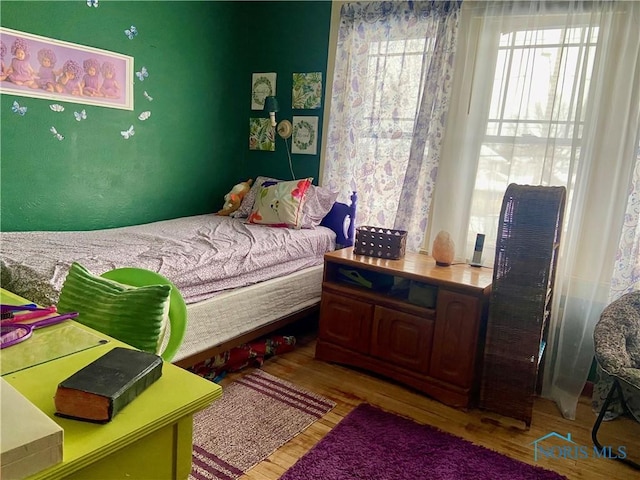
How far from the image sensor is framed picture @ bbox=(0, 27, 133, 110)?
258 centimetres

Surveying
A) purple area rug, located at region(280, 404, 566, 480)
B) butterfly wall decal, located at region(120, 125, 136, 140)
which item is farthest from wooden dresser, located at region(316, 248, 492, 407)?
butterfly wall decal, located at region(120, 125, 136, 140)

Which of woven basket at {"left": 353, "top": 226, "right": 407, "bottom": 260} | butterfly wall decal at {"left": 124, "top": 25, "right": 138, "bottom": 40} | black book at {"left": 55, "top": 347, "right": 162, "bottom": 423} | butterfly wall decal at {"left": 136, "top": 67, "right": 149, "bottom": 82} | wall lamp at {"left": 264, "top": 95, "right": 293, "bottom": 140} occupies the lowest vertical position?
woven basket at {"left": 353, "top": 226, "right": 407, "bottom": 260}

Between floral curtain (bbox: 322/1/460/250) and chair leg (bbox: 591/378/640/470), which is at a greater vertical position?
floral curtain (bbox: 322/1/460/250)

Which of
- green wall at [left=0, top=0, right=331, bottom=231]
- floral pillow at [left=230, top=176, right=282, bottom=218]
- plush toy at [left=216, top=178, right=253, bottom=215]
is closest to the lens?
green wall at [left=0, top=0, right=331, bottom=231]

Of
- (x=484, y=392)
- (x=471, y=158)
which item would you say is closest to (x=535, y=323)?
(x=484, y=392)

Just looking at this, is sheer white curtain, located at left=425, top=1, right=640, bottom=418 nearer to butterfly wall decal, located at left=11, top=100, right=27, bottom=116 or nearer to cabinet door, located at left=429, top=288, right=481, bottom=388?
cabinet door, located at left=429, top=288, right=481, bottom=388

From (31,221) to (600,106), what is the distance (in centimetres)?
318

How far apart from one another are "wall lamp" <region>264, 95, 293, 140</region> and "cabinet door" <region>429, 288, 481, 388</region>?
1894mm

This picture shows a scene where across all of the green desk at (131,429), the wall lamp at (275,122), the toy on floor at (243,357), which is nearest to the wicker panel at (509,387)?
the toy on floor at (243,357)

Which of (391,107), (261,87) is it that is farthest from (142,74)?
(391,107)

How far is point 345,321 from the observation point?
2.82 metres

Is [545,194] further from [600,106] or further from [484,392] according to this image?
[484,392]

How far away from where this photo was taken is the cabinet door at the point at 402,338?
8.38 ft

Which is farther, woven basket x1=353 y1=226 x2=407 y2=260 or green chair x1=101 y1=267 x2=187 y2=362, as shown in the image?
woven basket x1=353 y1=226 x2=407 y2=260
